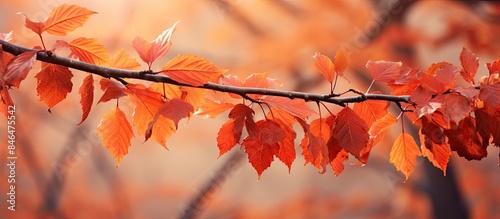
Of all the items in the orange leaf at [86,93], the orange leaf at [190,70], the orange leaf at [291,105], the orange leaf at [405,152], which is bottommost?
the orange leaf at [405,152]

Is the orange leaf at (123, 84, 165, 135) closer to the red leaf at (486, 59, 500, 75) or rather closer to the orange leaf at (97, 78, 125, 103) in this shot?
the orange leaf at (97, 78, 125, 103)

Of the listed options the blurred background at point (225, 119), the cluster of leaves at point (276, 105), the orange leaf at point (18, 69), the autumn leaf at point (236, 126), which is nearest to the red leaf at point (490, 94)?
the cluster of leaves at point (276, 105)

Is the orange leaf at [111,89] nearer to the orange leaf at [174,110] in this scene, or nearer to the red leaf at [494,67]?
the orange leaf at [174,110]

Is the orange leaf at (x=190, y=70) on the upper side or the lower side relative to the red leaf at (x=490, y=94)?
upper

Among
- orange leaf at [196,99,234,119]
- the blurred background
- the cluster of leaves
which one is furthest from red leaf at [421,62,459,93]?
the blurred background

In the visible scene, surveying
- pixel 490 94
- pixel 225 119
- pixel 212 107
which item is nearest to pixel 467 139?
pixel 490 94

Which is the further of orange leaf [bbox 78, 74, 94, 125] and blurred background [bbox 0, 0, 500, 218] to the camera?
blurred background [bbox 0, 0, 500, 218]
